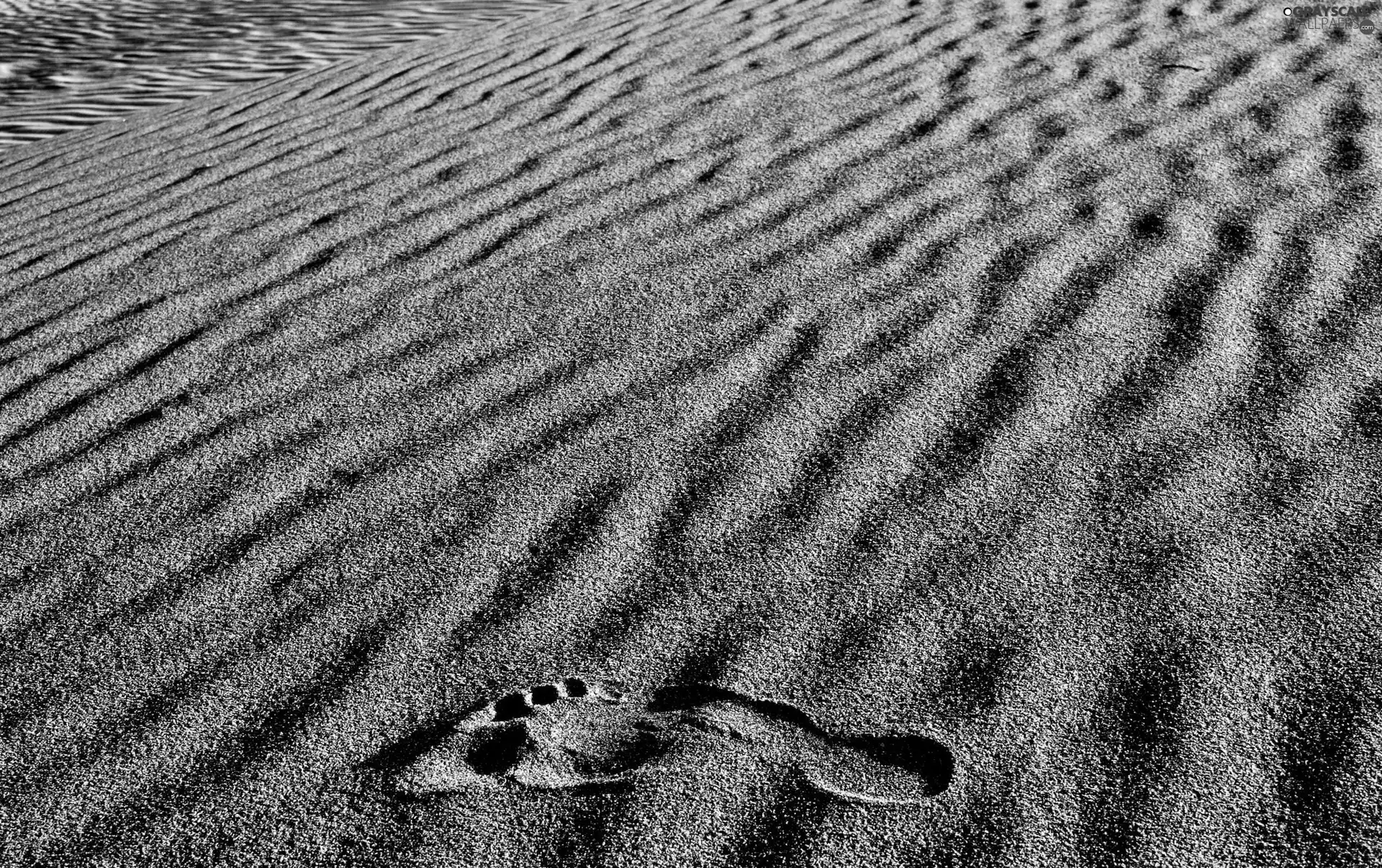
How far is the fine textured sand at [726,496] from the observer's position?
1.63 m

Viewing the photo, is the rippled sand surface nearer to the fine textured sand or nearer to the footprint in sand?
the fine textured sand

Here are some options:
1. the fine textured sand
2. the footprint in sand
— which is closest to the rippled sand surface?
the fine textured sand

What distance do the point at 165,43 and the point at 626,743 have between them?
6.37 metres

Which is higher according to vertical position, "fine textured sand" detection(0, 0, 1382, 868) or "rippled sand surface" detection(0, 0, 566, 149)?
"rippled sand surface" detection(0, 0, 566, 149)

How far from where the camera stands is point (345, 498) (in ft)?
7.54

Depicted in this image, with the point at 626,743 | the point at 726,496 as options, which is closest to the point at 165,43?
the point at 726,496

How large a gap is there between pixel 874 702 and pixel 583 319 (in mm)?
1369

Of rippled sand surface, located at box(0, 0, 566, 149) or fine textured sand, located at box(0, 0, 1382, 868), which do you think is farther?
rippled sand surface, located at box(0, 0, 566, 149)

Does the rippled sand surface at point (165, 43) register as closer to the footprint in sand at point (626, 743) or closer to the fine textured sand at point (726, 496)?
the fine textured sand at point (726, 496)

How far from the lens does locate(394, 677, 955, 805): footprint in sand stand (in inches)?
64.8

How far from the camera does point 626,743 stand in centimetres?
172

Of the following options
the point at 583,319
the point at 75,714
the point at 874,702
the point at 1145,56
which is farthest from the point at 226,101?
the point at 874,702

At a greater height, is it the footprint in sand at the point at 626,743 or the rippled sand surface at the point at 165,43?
the rippled sand surface at the point at 165,43

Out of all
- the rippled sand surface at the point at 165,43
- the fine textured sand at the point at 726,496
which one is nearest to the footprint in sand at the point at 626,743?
the fine textured sand at the point at 726,496
